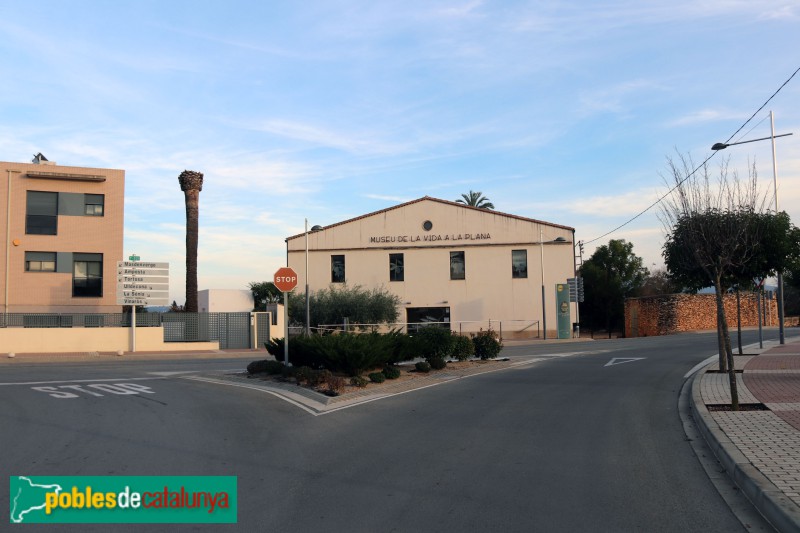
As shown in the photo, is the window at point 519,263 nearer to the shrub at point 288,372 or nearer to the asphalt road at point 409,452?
the asphalt road at point 409,452

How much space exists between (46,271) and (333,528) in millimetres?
37255

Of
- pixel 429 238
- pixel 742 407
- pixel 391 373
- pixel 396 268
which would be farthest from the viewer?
pixel 396 268

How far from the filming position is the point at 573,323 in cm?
4719

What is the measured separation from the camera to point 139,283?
34.2 meters

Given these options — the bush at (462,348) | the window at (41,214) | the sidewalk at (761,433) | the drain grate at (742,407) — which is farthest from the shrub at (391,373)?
the window at (41,214)

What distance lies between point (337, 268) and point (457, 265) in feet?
29.8

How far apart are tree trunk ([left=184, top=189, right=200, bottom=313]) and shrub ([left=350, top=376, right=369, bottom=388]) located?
27.1 m

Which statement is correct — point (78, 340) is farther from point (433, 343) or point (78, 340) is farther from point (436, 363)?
point (436, 363)

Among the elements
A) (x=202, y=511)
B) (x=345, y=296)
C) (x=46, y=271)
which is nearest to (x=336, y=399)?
(x=202, y=511)

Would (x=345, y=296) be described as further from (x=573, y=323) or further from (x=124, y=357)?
(x=124, y=357)

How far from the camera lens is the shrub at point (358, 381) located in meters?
15.7

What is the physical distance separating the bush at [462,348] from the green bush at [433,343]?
430 millimetres

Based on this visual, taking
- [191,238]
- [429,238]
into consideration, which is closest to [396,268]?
[429,238]

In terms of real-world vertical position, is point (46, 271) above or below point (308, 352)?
above
